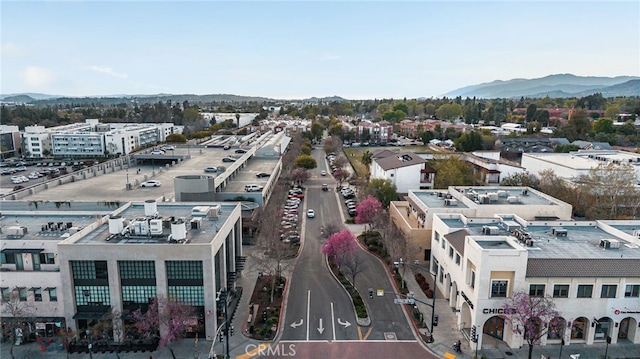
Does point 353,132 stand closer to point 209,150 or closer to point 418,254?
point 209,150

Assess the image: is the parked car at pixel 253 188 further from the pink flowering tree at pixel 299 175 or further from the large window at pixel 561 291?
the large window at pixel 561 291

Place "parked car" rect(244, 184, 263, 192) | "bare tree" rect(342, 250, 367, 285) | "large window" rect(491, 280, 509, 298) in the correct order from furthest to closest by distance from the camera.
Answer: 1. "parked car" rect(244, 184, 263, 192)
2. "bare tree" rect(342, 250, 367, 285)
3. "large window" rect(491, 280, 509, 298)

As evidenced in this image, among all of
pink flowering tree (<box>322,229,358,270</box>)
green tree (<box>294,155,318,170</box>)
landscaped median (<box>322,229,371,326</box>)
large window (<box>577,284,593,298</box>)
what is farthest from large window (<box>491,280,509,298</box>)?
green tree (<box>294,155,318,170</box>)

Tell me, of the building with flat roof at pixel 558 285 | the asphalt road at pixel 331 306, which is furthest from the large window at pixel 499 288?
the asphalt road at pixel 331 306

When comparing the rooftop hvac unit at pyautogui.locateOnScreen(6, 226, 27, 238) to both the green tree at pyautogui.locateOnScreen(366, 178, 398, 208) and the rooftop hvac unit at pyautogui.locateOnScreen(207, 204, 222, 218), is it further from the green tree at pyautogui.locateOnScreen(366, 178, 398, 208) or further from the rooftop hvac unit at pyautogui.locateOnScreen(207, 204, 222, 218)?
the green tree at pyautogui.locateOnScreen(366, 178, 398, 208)

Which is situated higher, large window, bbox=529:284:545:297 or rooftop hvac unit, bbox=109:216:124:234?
rooftop hvac unit, bbox=109:216:124:234

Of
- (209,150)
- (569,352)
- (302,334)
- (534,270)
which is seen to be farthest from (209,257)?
(209,150)

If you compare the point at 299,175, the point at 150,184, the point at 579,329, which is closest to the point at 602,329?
the point at 579,329
